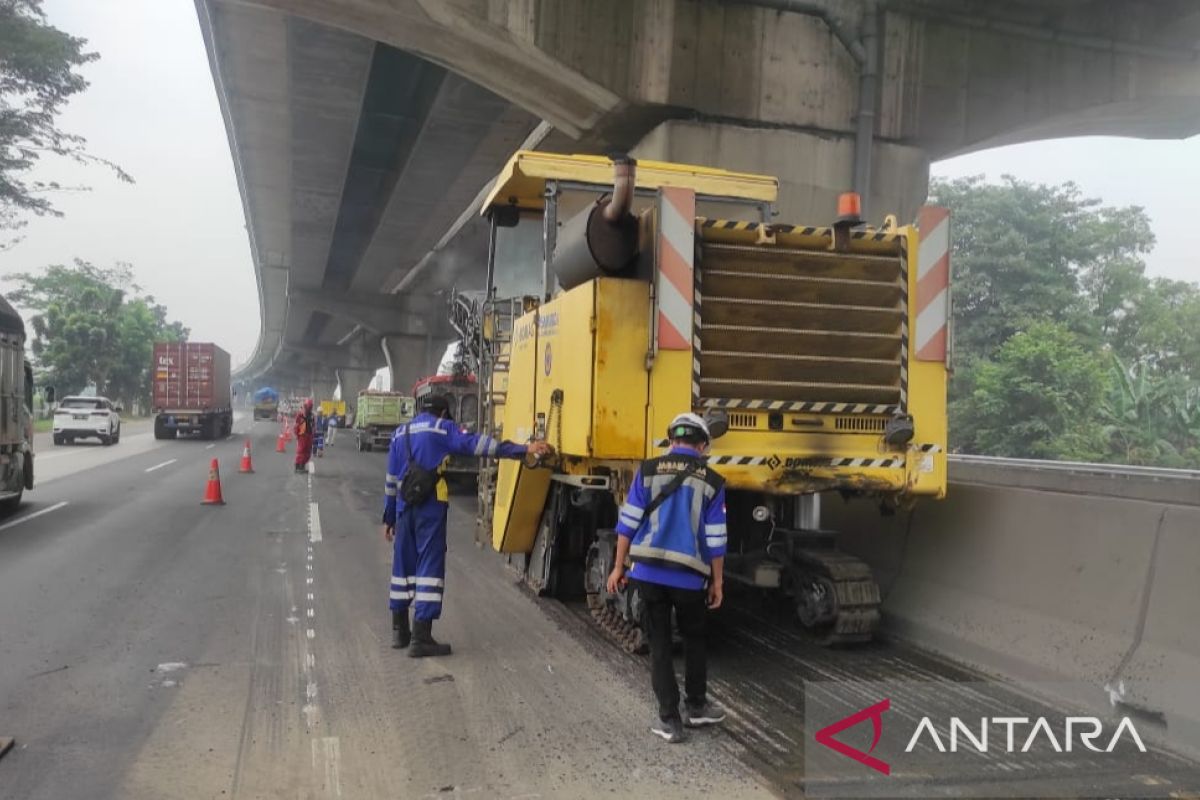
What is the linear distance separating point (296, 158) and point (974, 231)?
68.4 ft

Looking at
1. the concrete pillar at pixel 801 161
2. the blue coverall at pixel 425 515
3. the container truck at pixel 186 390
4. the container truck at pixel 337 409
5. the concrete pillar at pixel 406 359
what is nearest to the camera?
the blue coverall at pixel 425 515

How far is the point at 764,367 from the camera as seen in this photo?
5508mm

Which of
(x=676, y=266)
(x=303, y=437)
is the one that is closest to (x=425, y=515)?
(x=676, y=266)

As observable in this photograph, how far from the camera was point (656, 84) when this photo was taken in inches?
415

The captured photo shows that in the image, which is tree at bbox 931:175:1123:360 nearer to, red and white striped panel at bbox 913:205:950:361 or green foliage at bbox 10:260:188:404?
red and white striped panel at bbox 913:205:950:361

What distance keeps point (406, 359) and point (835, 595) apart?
41.6 meters

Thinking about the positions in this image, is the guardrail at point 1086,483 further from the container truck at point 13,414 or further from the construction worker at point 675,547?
the container truck at point 13,414

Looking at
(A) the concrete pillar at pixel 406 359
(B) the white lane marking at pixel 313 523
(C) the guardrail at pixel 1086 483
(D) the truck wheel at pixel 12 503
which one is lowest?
(B) the white lane marking at pixel 313 523

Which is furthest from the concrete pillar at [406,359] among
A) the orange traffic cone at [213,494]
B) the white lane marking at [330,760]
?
the white lane marking at [330,760]

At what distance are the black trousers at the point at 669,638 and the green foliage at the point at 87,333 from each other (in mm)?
57722

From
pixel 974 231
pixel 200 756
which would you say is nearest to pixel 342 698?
pixel 200 756

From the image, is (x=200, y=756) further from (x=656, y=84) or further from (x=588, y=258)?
(x=656, y=84)

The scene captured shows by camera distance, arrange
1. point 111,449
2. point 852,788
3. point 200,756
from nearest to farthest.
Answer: point 852,788
point 200,756
point 111,449

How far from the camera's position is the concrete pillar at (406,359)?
44.8 meters
